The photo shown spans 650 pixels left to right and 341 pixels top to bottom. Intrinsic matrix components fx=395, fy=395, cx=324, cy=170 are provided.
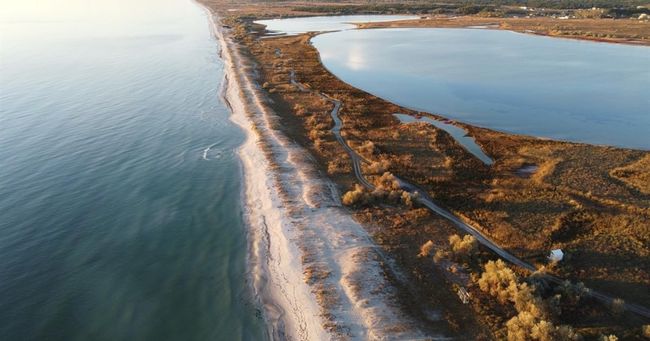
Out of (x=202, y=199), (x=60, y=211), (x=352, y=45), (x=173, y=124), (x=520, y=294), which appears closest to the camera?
(x=520, y=294)

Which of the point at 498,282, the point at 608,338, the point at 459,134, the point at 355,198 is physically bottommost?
the point at 608,338

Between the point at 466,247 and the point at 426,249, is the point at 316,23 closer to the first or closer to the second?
the point at 426,249

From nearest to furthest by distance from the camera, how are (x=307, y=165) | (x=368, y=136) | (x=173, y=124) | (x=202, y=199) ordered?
(x=202, y=199), (x=307, y=165), (x=368, y=136), (x=173, y=124)

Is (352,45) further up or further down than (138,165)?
further up

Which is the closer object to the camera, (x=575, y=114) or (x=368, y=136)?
(x=368, y=136)

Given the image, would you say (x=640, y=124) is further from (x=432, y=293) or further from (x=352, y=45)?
(x=352, y=45)

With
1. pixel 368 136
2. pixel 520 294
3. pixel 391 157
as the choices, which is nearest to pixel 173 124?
pixel 368 136

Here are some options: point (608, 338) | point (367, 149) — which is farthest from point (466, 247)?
point (367, 149)

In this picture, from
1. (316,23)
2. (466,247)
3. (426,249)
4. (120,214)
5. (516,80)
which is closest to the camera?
(466,247)
